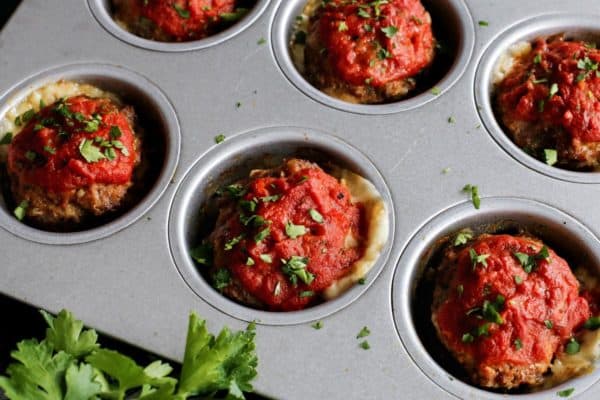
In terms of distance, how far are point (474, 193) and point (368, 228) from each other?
0.45 m

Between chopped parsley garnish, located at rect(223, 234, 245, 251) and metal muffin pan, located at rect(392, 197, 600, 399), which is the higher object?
chopped parsley garnish, located at rect(223, 234, 245, 251)

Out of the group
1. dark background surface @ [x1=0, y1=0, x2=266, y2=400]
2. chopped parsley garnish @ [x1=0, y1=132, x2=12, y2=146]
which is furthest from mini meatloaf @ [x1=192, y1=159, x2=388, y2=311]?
chopped parsley garnish @ [x1=0, y1=132, x2=12, y2=146]

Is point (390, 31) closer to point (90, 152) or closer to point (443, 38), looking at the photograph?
point (443, 38)

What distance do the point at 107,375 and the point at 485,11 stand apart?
93.8 inches

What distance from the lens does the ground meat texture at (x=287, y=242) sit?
8.85 ft

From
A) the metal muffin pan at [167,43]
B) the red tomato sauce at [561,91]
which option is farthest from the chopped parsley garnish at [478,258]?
the metal muffin pan at [167,43]

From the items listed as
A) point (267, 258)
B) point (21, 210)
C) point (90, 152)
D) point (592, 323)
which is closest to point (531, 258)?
point (592, 323)

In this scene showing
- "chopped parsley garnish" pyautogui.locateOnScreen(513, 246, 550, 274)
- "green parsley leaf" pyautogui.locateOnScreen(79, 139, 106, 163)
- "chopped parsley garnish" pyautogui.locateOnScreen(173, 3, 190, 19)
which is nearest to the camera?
"chopped parsley garnish" pyautogui.locateOnScreen(513, 246, 550, 274)

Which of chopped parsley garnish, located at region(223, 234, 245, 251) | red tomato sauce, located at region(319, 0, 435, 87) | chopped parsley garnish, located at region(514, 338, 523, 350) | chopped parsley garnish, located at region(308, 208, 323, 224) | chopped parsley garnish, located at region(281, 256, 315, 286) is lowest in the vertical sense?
chopped parsley garnish, located at region(514, 338, 523, 350)

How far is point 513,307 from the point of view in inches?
99.0

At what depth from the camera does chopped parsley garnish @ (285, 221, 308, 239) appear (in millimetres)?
2709

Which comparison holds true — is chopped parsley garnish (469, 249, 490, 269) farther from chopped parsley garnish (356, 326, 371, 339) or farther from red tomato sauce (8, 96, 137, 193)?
red tomato sauce (8, 96, 137, 193)

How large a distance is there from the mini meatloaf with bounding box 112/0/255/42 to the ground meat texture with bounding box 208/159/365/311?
1.01 meters

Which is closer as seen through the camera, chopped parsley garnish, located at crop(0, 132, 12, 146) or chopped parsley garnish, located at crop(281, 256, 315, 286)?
chopped parsley garnish, located at crop(281, 256, 315, 286)
